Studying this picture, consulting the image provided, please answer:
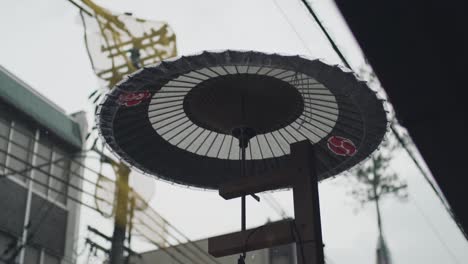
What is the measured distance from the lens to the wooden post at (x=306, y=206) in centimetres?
275

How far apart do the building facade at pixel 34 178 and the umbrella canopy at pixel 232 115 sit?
980 centimetres

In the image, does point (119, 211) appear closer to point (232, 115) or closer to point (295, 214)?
point (232, 115)

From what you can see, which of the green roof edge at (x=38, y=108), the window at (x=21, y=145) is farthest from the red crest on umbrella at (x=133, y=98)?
the window at (x=21, y=145)

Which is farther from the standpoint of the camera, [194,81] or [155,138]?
[155,138]

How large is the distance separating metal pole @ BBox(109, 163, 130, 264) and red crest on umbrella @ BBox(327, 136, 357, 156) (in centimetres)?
651

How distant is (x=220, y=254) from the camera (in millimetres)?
3133

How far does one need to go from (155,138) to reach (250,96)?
2.29 feet

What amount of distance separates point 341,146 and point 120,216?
270 inches

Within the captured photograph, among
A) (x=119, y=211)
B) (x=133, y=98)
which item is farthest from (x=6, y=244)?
(x=133, y=98)

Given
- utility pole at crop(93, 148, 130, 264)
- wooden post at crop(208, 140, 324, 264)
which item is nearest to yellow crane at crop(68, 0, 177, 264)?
utility pole at crop(93, 148, 130, 264)

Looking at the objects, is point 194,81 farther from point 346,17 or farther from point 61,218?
point 61,218

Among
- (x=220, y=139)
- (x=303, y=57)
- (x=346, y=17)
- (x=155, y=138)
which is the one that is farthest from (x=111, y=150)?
(x=346, y=17)

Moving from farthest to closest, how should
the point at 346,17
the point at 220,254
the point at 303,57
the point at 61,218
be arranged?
the point at 61,218 < the point at 220,254 < the point at 303,57 < the point at 346,17

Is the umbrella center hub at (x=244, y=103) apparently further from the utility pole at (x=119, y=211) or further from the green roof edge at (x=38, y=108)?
the green roof edge at (x=38, y=108)
